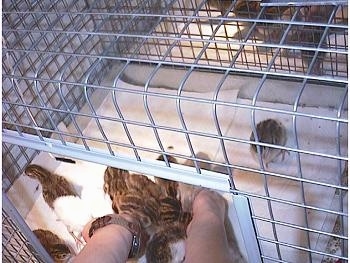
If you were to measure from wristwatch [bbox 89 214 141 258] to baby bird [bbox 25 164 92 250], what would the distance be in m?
0.13

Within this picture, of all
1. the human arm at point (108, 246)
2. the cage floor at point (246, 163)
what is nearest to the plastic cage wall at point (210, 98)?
the cage floor at point (246, 163)

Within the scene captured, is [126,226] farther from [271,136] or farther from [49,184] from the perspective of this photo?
[271,136]

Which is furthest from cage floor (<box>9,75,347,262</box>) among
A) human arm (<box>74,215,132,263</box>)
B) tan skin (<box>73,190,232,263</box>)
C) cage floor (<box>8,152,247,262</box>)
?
human arm (<box>74,215,132,263</box>)

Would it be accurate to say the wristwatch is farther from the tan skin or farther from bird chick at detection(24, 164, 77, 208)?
bird chick at detection(24, 164, 77, 208)

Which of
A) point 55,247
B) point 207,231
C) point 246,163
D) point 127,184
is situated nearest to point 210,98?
point 246,163

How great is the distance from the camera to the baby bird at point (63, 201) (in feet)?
4.37

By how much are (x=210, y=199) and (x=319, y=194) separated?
0.85 feet

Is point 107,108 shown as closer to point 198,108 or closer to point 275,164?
point 198,108

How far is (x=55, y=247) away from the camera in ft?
4.17

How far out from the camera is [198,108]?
149 centimetres

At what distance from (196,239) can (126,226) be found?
19 centimetres

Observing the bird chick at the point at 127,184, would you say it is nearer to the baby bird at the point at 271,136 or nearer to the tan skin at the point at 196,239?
the tan skin at the point at 196,239

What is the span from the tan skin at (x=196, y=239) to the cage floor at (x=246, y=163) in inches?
4.3

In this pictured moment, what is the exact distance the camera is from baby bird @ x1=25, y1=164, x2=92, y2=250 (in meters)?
1.33
